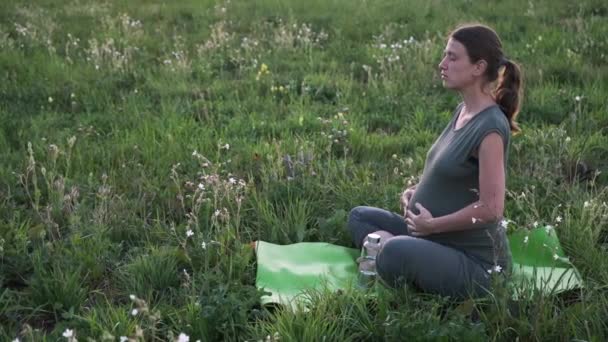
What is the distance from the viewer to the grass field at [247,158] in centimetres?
357

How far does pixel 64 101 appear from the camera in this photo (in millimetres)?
7250

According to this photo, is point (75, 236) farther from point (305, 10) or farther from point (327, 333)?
point (305, 10)

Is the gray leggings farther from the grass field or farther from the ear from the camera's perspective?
the ear

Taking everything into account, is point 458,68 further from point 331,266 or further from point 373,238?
point 331,266

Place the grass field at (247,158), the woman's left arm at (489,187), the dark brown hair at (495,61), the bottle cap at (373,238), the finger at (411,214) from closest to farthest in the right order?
the grass field at (247,158), the woman's left arm at (489,187), the dark brown hair at (495,61), the finger at (411,214), the bottle cap at (373,238)

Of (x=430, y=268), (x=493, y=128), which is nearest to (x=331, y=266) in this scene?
(x=430, y=268)

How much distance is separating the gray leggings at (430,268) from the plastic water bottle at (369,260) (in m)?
0.16

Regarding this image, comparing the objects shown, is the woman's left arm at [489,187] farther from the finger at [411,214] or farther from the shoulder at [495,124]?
the finger at [411,214]

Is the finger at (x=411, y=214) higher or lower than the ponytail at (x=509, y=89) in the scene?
lower

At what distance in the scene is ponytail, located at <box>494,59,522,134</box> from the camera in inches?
152

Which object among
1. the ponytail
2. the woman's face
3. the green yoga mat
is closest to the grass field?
the green yoga mat

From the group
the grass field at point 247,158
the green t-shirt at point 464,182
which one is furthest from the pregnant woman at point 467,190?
the grass field at point 247,158

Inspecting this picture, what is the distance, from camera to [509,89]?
3.88 metres

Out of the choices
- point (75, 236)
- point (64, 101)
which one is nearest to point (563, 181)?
point (75, 236)
